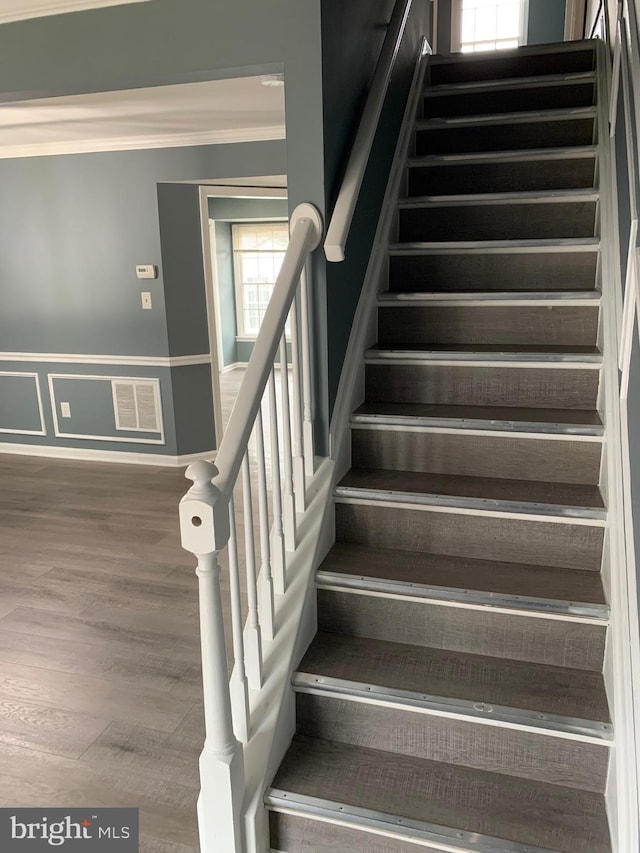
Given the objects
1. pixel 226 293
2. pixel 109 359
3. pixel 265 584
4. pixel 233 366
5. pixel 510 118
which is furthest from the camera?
pixel 233 366

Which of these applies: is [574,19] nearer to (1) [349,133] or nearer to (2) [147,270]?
(2) [147,270]

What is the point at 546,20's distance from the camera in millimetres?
6102

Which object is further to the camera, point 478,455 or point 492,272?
point 492,272

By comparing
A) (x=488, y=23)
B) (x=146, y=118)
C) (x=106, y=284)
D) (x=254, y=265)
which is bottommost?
(x=106, y=284)

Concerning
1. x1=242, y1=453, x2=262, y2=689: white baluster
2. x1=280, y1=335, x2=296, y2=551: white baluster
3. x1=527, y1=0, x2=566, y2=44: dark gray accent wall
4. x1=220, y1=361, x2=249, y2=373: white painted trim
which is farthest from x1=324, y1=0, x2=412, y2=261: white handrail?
x1=220, y1=361, x2=249, y2=373: white painted trim

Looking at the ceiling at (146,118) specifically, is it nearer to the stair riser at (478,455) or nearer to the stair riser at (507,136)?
the stair riser at (507,136)

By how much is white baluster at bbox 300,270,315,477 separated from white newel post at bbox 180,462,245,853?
2.24 feet

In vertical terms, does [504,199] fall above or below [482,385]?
above

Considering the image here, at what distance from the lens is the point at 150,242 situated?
4.71 metres

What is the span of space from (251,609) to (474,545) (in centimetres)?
77

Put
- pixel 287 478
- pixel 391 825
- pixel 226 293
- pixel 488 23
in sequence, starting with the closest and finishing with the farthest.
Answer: pixel 391 825 < pixel 287 478 < pixel 488 23 < pixel 226 293

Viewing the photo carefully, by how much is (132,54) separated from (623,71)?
168 cm

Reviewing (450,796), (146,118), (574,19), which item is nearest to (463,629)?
(450,796)

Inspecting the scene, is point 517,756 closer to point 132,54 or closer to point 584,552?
point 584,552
